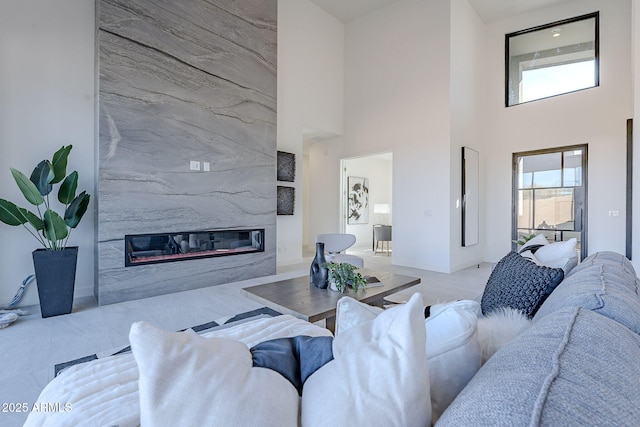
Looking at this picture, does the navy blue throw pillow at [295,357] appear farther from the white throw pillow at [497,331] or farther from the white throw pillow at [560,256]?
the white throw pillow at [560,256]

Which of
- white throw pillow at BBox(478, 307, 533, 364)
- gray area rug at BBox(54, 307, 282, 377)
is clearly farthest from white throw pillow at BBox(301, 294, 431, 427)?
gray area rug at BBox(54, 307, 282, 377)

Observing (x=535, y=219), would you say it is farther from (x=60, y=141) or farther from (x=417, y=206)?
(x=60, y=141)

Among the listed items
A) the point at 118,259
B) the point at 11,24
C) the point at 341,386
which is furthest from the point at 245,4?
the point at 341,386

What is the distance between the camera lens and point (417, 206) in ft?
18.2

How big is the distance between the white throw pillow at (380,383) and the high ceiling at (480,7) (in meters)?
6.77

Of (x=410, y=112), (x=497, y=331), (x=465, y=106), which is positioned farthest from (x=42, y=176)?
(x=465, y=106)

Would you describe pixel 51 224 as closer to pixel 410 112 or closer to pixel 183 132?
pixel 183 132

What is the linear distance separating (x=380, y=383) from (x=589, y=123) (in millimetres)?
6829

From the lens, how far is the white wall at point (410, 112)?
5.21 metres

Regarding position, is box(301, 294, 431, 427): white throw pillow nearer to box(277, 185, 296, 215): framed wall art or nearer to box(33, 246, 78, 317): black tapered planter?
box(33, 246, 78, 317): black tapered planter

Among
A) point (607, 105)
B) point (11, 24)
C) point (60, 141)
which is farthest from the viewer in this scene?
point (607, 105)

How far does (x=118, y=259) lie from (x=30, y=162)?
4.48ft

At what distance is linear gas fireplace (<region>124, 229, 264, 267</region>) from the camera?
11.6ft

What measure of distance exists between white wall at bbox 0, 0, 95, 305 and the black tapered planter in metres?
0.58
